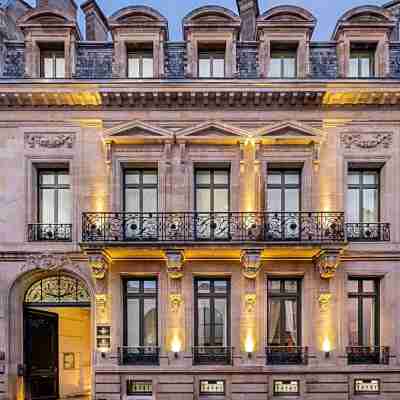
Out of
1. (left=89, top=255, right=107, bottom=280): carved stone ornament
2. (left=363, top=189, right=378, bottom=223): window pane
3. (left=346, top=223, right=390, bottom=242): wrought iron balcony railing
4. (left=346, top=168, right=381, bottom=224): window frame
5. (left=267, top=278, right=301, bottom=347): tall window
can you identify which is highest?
(left=346, top=168, right=381, bottom=224): window frame

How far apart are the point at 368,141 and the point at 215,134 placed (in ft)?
14.7

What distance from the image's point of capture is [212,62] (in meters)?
16.5

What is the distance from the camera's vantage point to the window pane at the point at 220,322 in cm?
1597

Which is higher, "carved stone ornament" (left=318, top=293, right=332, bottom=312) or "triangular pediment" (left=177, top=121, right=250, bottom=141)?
"triangular pediment" (left=177, top=121, right=250, bottom=141)

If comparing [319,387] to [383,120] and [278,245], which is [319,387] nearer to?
[278,245]

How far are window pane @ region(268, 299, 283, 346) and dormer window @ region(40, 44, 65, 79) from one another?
922cm

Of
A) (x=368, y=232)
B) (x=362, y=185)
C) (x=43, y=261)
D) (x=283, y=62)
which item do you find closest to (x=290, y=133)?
(x=283, y=62)

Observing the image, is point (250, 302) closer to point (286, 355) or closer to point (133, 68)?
point (286, 355)

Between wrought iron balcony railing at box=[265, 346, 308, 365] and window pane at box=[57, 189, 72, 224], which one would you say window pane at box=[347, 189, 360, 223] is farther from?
window pane at box=[57, 189, 72, 224]

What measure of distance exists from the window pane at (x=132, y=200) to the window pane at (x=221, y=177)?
7.79 ft

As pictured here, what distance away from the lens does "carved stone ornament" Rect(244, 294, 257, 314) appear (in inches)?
614

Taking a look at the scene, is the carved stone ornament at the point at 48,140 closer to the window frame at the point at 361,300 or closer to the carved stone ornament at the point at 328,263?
the carved stone ornament at the point at 328,263

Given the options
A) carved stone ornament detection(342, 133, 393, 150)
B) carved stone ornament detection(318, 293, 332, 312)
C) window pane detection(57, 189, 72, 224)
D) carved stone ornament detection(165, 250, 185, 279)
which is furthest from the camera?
window pane detection(57, 189, 72, 224)

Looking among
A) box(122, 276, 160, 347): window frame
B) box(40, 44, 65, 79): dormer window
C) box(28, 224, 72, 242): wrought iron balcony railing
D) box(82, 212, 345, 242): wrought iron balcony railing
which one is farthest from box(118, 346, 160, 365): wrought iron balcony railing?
box(40, 44, 65, 79): dormer window
